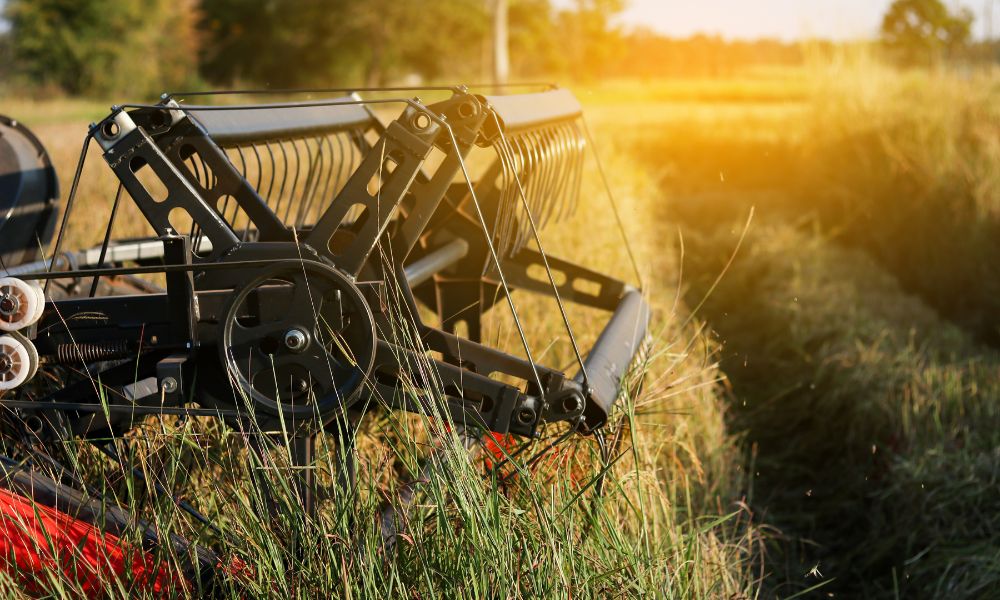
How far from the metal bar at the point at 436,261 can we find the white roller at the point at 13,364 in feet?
3.86

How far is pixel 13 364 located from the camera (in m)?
2.67

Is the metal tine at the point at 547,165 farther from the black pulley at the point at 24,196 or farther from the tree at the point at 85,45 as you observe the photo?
the tree at the point at 85,45

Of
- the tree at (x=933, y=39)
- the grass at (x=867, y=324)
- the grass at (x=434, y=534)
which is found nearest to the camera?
the grass at (x=434, y=534)

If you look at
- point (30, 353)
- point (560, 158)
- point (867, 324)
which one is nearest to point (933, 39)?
point (867, 324)

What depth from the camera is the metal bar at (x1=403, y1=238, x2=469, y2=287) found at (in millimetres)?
3473

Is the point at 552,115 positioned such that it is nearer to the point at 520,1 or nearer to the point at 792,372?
the point at 792,372

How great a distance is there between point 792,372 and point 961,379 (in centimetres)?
106

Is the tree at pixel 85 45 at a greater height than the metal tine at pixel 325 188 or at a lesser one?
greater

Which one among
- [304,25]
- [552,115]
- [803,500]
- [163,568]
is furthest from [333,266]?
[304,25]

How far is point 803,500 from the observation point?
496 centimetres

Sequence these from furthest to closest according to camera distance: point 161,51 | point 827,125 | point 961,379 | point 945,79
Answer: point 161,51 < point 827,125 < point 945,79 < point 961,379

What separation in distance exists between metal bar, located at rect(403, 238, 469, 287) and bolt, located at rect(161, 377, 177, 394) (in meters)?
0.88

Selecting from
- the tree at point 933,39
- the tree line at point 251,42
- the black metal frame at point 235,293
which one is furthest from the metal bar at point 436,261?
the tree line at point 251,42

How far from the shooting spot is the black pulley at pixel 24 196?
3883 mm
